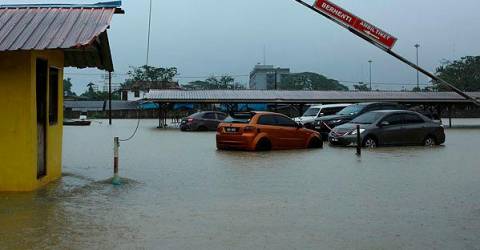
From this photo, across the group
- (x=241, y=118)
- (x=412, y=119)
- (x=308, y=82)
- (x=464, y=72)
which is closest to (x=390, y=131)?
(x=412, y=119)

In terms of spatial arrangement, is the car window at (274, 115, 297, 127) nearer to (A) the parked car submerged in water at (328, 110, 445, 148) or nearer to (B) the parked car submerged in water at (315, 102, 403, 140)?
(A) the parked car submerged in water at (328, 110, 445, 148)

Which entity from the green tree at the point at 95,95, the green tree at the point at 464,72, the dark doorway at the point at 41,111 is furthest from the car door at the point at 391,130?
the green tree at the point at 95,95

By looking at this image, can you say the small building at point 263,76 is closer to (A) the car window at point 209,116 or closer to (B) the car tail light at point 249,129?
(A) the car window at point 209,116

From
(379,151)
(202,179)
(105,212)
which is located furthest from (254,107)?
(105,212)

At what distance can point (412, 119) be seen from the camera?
22766 mm

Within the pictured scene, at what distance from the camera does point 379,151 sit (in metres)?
19.8

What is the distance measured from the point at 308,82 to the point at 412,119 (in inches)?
3960

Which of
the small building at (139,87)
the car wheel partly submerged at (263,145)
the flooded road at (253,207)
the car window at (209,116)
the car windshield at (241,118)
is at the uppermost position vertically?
the small building at (139,87)

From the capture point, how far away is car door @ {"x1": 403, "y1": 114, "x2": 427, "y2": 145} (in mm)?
22297

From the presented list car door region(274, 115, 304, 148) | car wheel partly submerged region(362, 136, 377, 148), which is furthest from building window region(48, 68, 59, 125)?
car wheel partly submerged region(362, 136, 377, 148)

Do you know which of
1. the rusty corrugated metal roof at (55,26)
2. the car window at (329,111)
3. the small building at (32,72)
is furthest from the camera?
the car window at (329,111)

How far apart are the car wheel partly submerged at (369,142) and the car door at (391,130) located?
250 mm

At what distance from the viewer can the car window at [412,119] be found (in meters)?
22.6

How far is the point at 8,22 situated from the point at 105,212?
4.19 m
